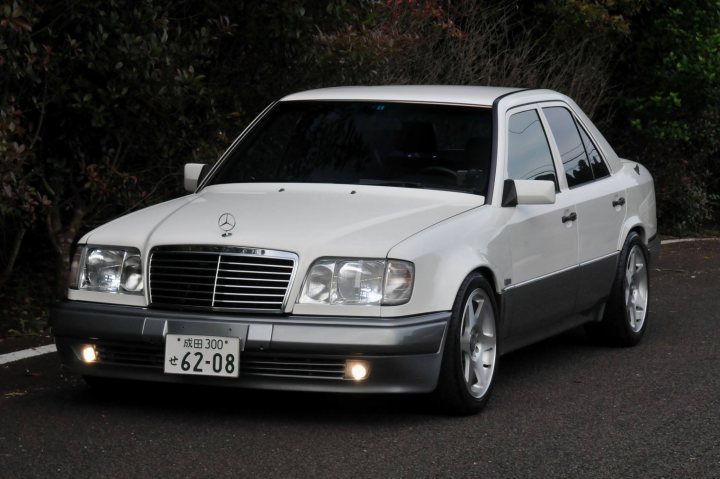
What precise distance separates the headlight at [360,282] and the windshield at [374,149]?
119 cm

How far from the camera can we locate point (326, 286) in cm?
664

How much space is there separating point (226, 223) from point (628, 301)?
338 centimetres

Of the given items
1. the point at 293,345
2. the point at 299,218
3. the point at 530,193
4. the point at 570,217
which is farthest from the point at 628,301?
the point at 293,345

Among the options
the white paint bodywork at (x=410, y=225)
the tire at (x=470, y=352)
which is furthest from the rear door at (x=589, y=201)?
the tire at (x=470, y=352)

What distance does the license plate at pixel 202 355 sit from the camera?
259 inches

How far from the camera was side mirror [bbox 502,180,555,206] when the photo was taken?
24.8ft

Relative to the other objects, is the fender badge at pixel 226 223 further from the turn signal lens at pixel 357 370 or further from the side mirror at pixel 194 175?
the side mirror at pixel 194 175

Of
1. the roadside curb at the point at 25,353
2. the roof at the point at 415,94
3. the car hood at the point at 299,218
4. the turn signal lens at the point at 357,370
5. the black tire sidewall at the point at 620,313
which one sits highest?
the roof at the point at 415,94

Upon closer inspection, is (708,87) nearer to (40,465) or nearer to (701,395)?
(701,395)

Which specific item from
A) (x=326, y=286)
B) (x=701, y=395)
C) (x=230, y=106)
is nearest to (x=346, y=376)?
(x=326, y=286)

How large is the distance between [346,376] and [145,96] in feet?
13.3

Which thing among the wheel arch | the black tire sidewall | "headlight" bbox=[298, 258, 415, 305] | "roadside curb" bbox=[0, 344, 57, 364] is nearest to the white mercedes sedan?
"headlight" bbox=[298, 258, 415, 305]

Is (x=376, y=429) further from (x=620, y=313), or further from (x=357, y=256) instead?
(x=620, y=313)

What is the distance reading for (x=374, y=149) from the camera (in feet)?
26.2
